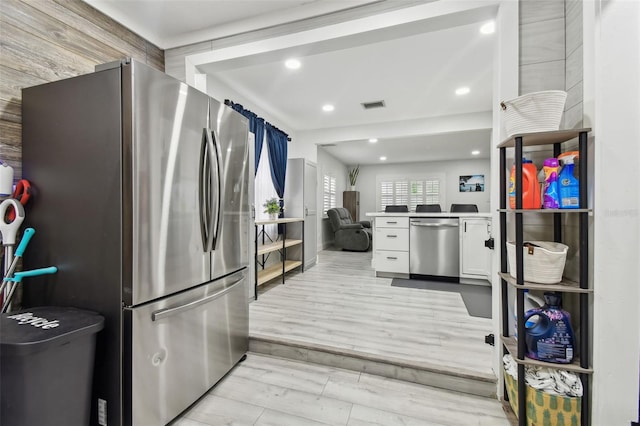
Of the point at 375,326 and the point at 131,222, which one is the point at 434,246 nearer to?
the point at 375,326

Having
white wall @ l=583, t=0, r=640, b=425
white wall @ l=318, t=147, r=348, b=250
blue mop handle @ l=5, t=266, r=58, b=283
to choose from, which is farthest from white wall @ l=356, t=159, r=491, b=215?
blue mop handle @ l=5, t=266, r=58, b=283

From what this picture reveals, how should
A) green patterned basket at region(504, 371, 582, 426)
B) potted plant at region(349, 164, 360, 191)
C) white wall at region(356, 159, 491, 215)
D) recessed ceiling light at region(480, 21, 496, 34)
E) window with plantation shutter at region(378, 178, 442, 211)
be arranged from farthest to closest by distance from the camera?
potted plant at region(349, 164, 360, 191), window with plantation shutter at region(378, 178, 442, 211), white wall at region(356, 159, 491, 215), recessed ceiling light at region(480, 21, 496, 34), green patterned basket at region(504, 371, 582, 426)

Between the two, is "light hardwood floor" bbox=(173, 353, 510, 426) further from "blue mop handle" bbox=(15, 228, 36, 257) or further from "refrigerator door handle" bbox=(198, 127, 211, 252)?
"blue mop handle" bbox=(15, 228, 36, 257)

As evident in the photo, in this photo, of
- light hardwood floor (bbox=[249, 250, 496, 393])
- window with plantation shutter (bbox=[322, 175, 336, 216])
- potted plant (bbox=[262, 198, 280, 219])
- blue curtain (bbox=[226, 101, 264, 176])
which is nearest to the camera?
light hardwood floor (bbox=[249, 250, 496, 393])

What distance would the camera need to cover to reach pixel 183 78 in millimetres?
2406

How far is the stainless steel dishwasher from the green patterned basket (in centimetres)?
266

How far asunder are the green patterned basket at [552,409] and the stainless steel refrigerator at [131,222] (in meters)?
1.74

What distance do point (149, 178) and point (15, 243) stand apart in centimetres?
93

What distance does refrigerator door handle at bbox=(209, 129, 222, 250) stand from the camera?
1.65 metres

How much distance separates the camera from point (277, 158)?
455 centimetres

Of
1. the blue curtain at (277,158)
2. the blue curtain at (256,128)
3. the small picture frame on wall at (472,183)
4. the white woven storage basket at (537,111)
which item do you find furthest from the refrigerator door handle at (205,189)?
the small picture frame on wall at (472,183)

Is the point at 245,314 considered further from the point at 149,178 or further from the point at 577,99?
the point at 577,99

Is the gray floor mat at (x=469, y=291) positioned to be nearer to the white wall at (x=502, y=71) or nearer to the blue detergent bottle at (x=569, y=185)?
the white wall at (x=502, y=71)

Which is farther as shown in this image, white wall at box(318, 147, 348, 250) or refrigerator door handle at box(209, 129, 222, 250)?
white wall at box(318, 147, 348, 250)
